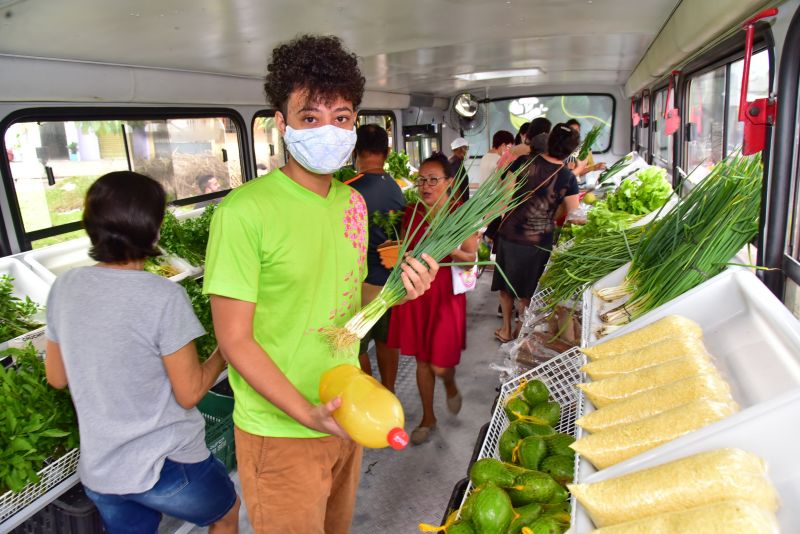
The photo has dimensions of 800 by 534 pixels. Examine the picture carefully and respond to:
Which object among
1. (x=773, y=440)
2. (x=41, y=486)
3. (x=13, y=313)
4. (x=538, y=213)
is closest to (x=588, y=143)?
(x=538, y=213)

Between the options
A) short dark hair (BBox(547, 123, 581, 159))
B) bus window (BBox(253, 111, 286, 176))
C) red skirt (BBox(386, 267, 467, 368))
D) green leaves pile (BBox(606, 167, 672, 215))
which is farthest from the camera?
bus window (BBox(253, 111, 286, 176))

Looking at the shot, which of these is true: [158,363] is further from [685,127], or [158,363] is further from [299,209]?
[685,127]

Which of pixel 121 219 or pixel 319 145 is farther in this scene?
pixel 121 219

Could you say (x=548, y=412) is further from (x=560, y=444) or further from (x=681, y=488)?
(x=681, y=488)

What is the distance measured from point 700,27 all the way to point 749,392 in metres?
1.84

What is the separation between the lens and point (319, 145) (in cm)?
148

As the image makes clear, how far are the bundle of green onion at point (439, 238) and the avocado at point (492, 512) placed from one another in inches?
21.9

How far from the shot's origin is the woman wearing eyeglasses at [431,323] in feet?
10.4

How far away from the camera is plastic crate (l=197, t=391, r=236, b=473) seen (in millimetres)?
3051

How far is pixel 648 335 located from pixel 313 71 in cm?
114

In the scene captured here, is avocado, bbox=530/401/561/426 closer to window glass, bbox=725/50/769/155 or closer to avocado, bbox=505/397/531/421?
avocado, bbox=505/397/531/421

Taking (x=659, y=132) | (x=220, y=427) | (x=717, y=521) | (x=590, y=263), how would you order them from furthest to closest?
(x=659, y=132)
(x=220, y=427)
(x=590, y=263)
(x=717, y=521)

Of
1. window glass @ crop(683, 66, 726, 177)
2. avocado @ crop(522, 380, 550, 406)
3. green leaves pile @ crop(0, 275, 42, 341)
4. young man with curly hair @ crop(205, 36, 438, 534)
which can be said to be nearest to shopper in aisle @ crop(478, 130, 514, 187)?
window glass @ crop(683, 66, 726, 177)

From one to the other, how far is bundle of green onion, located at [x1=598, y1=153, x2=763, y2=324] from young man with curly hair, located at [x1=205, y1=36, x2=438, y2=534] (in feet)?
2.64
